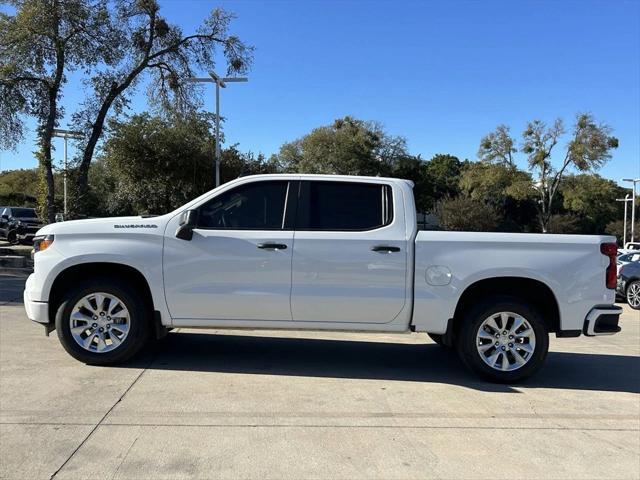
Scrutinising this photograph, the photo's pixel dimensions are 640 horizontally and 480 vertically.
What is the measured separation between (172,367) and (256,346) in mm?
1356

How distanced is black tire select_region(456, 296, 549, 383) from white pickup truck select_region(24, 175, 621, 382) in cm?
1

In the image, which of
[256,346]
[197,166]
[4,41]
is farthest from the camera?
[197,166]

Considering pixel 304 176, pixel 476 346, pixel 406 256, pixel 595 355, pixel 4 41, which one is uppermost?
pixel 4 41

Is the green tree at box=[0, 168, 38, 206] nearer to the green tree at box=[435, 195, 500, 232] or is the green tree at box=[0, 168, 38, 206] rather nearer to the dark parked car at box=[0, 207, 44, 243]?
the dark parked car at box=[0, 207, 44, 243]

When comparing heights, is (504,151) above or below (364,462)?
above

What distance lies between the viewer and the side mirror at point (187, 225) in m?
5.59

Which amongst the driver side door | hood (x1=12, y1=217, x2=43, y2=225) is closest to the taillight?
the driver side door

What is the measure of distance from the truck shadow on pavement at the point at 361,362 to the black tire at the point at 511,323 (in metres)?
0.12

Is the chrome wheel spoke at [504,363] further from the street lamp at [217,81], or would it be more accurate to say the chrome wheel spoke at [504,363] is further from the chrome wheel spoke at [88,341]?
the street lamp at [217,81]

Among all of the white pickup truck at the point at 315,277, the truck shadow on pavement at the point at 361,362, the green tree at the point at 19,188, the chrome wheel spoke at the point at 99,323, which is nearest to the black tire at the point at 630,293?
the truck shadow on pavement at the point at 361,362

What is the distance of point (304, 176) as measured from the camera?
5902mm

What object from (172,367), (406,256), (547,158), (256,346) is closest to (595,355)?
(406,256)

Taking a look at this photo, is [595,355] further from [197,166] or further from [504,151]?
[504,151]

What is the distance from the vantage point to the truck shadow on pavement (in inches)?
229
